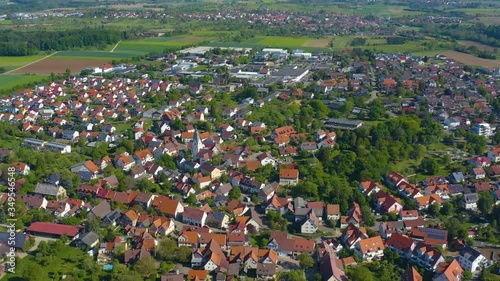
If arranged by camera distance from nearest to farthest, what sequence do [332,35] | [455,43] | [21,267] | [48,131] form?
[21,267] → [48,131] → [455,43] → [332,35]

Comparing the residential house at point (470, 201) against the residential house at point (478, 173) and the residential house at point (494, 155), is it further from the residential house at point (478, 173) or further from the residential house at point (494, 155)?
the residential house at point (494, 155)

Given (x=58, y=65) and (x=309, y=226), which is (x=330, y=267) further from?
(x=58, y=65)

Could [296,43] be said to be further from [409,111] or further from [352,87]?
[409,111]

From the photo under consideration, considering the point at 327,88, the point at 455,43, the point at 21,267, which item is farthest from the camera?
the point at 455,43

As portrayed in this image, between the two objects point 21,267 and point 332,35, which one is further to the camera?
point 332,35

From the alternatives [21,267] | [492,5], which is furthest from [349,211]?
[492,5]

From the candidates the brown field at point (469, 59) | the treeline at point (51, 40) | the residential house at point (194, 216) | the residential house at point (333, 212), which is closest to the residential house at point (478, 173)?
the residential house at point (333, 212)
